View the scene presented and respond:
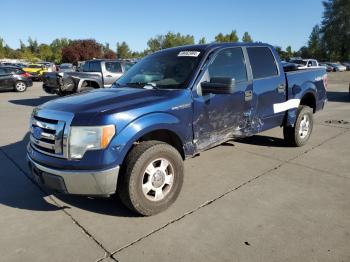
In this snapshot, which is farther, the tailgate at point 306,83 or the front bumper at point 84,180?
the tailgate at point 306,83

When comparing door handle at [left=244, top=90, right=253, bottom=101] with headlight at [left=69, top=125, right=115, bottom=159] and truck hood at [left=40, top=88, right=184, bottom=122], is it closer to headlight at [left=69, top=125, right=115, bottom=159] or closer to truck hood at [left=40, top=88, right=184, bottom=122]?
truck hood at [left=40, top=88, right=184, bottom=122]

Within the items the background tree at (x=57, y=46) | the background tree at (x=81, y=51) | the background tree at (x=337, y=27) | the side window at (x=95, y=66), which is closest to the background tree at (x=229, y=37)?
the background tree at (x=337, y=27)

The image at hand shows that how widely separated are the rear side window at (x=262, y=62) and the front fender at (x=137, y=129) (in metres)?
1.90

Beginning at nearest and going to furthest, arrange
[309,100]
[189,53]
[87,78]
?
[189,53] → [309,100] → [87,78]

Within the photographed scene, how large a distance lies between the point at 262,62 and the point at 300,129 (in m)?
1.62

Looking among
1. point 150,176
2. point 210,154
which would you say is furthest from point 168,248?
point 210,154

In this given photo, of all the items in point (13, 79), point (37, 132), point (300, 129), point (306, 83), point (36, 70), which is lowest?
point (300, 129)

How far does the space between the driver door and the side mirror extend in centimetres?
9

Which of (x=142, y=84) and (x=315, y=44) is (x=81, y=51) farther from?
(x=142, y=84)

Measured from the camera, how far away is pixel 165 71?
13.8ft

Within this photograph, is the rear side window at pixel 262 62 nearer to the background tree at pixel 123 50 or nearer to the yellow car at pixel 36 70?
the yellow car at pixel 36 70

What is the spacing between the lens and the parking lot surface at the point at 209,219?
2.85 meters

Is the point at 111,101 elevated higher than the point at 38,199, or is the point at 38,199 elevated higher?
the point at 111,101

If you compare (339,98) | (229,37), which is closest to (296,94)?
(339,98)
